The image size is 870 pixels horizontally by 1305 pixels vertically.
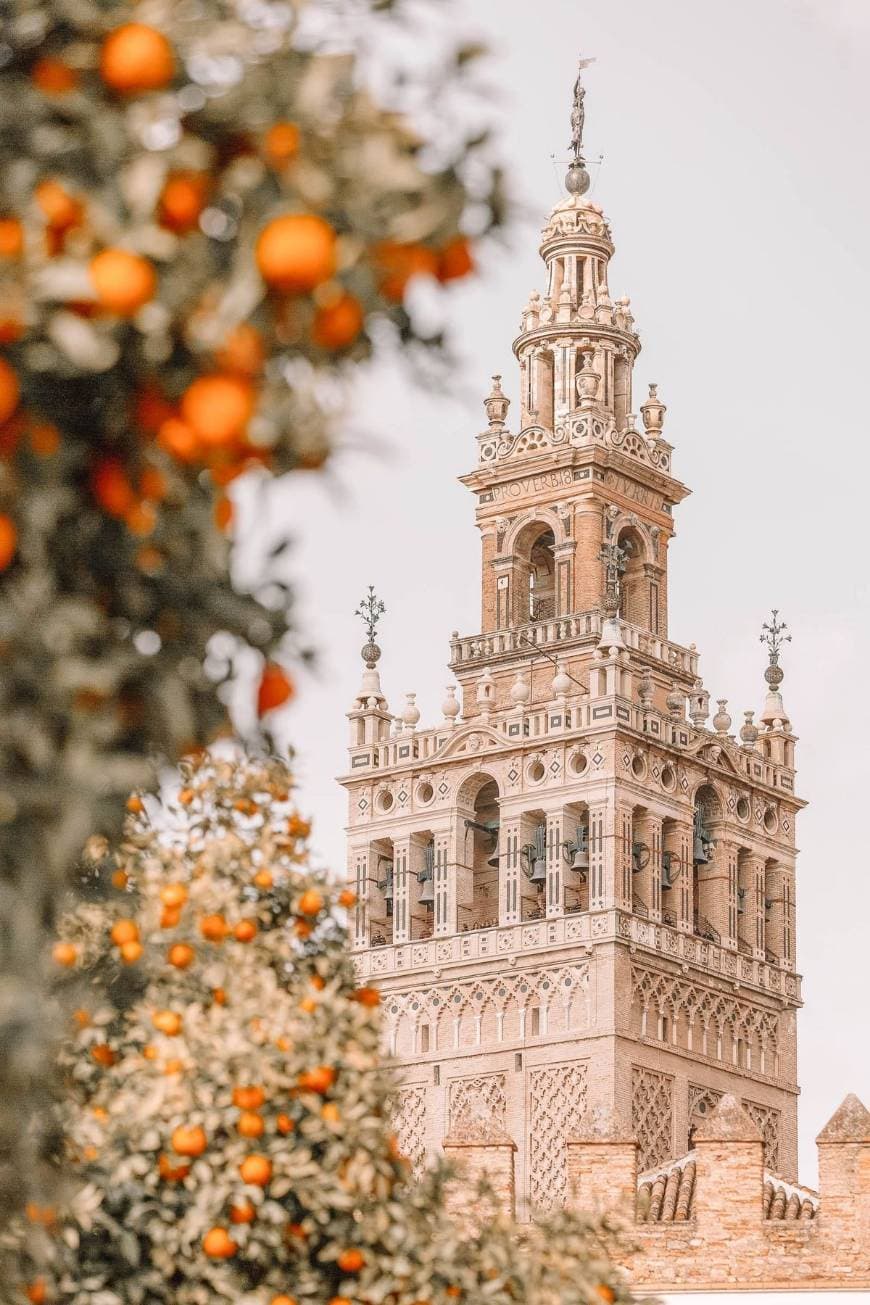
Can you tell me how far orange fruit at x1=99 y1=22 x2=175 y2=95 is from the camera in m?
3.59

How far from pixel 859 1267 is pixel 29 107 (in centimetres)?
2154

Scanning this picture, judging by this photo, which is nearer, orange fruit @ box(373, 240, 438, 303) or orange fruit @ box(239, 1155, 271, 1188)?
orange fruit @ box(373, 240, 438, 303)

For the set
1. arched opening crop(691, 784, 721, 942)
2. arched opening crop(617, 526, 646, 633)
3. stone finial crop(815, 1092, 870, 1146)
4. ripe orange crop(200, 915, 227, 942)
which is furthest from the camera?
arched opening crop(617, 526, 646, 633)

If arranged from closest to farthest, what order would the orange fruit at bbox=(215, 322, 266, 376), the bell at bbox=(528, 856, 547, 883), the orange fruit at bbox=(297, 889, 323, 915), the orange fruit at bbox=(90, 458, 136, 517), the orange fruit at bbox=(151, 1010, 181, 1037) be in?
the orange fruit at bbox=(215, 322, 266, 376) < the orange fruit at bbox=(90, 458, 136, 517) < the orange fruit at bbox=(151, 1010, 181, 1037) < the orange fruit at bbox=(297, 889, 323, 915) < the bell at bbox=(528, 856, 547, 883)

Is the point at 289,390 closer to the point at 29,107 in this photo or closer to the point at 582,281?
the point at 29,107

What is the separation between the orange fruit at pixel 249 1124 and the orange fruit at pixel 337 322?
16.7 feet

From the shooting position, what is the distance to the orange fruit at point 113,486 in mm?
3715

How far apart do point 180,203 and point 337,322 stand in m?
0.28

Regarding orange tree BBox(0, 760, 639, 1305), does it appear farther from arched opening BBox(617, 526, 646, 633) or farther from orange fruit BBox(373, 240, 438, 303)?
arched opening BBox(617, 526, 646, 633)

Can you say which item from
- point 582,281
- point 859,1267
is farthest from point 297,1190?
point 582,281

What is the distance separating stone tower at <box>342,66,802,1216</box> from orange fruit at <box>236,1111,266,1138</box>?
3874 cm

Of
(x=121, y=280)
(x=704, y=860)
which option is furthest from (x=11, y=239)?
(x=704, y=860)

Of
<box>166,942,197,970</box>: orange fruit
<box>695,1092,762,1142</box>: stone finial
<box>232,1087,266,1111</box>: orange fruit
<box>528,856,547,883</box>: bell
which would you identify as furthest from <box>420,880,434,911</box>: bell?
<box>232,1087,266,1111</box>: orange fruit

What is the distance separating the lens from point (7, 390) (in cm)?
355
